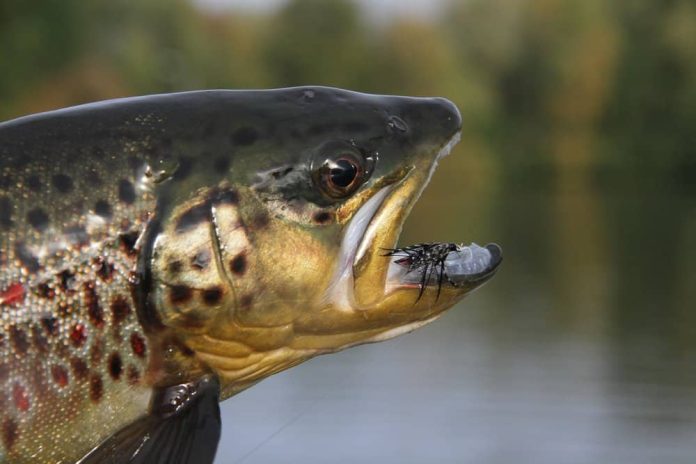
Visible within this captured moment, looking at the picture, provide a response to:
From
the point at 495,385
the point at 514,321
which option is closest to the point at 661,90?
the point at 514,321

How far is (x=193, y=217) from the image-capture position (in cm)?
346

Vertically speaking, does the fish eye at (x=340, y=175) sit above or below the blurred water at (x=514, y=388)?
above

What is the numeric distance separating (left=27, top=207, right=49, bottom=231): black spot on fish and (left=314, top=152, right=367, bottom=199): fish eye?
2.34ft

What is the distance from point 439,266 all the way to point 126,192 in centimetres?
88

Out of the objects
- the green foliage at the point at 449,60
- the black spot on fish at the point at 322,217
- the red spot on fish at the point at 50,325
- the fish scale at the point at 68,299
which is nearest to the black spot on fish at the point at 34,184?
the fish scale at the point at 68,299

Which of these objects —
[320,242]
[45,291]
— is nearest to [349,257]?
[320,242]

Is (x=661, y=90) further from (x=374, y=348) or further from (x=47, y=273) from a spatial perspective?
(x=47, y=273)

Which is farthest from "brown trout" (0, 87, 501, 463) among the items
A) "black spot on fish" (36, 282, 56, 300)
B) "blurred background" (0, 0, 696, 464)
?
"blurred background" (0, 0, 696, 464)

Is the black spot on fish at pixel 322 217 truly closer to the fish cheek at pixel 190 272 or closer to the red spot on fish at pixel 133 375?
the fish cheek at pixel 190 272

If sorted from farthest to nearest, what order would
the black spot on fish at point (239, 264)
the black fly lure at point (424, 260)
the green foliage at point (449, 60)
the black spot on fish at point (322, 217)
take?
the green foliage at point (449, 60) → the black fly lure at point (424, 260) → the black spot on fish at point (322, 217) → the black spot on fish at point (239, 264)

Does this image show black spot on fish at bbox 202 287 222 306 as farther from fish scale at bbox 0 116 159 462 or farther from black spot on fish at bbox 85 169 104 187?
black spot on fish at bbox 85 169 104 187

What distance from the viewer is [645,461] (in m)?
8.45

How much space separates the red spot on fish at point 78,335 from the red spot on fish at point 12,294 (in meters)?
0.15

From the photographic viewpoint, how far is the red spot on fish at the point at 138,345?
336cm
